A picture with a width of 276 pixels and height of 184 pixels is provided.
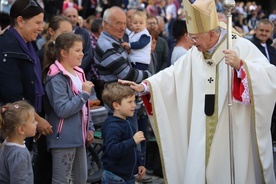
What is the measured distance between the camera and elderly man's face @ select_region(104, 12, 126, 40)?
685 centimetres

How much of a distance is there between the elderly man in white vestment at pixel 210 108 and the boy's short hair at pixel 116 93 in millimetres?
78

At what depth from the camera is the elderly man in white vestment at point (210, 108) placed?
533 cm

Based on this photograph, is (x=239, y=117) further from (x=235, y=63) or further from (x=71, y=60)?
(x=71, y=60)

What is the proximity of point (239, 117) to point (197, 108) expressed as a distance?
0.40 m

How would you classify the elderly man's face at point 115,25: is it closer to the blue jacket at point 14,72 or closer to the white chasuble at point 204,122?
the white chasuble at point 204,122

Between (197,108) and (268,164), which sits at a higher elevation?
(197,108)

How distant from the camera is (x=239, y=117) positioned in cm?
546

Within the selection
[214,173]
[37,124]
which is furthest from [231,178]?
[37,124]

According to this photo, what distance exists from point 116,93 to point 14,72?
89 cm

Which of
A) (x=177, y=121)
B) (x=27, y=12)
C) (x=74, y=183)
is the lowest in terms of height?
(x=74, y=183)

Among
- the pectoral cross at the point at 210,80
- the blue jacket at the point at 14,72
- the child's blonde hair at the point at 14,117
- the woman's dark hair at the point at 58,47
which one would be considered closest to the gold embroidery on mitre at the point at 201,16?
the pectoral cross at the point at 210,80

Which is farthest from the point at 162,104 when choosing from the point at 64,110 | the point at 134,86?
the point at 64,110

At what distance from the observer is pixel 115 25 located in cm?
684

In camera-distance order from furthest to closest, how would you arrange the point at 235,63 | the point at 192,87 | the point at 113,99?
the point at 192,87, the point at 113,99, the point at 235,63
